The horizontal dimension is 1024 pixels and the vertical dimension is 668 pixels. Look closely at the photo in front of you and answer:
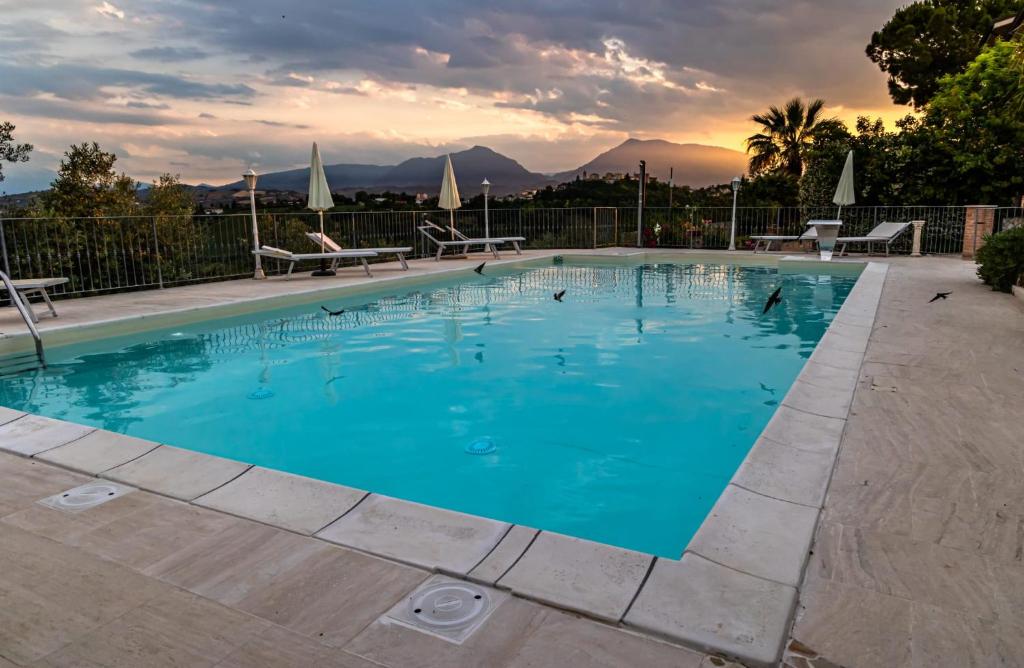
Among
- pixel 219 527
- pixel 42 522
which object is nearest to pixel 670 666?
pixel 219 527

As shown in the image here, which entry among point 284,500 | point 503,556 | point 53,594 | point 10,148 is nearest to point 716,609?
point 503,556

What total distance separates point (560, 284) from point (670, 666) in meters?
9.87

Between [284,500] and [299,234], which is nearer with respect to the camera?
[284,500]

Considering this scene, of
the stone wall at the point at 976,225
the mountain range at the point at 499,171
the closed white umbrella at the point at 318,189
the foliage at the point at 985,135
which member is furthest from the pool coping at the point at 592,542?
the mountain range at the point at 499,171

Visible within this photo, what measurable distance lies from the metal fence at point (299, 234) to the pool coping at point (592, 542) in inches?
253

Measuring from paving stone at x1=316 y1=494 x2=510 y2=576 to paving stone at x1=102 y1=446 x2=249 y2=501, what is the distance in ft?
2.44

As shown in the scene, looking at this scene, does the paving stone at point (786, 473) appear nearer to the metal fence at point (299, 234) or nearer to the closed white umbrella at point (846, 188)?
the metal fence at point (299, 234)

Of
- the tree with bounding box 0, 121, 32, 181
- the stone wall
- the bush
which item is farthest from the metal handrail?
the stone wall

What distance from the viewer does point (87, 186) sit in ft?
33.5

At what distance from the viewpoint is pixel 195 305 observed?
7816 mm

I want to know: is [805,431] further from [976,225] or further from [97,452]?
[976,225]

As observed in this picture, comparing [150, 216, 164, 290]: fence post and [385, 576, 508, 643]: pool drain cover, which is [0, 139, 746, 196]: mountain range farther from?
[385, 576, 508, 643]: pool drain cover

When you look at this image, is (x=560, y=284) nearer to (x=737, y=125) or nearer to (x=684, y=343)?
(x=684, y=343)

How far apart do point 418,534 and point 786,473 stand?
1.63 meters
